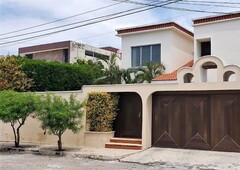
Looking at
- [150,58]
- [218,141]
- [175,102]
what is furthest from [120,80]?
[218,141]

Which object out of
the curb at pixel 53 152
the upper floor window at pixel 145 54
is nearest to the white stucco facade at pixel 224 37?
the upper floor window at pixel 145 54

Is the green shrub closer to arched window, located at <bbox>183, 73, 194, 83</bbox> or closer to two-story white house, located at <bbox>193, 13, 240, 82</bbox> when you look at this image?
arched window, located at <bbox>183, 73, 194, 83</bbox>

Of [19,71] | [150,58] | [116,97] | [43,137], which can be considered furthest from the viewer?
[150,58]

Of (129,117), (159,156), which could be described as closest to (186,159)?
(159,156)

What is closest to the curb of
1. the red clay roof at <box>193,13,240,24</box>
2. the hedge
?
the hedge

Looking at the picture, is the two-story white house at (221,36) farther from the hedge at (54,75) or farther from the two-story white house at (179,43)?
the hedge at (54,75)

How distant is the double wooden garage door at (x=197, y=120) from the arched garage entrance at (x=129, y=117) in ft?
3.11

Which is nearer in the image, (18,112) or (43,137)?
(18,112)

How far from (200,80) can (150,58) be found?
30.9ft

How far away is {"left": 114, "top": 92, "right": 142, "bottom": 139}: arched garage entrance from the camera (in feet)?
53.4

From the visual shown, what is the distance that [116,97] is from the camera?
1652cm

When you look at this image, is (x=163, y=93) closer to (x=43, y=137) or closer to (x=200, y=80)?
→ (x=200, y=80)

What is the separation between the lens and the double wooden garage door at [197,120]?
546 inches

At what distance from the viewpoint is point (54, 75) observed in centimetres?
2405
